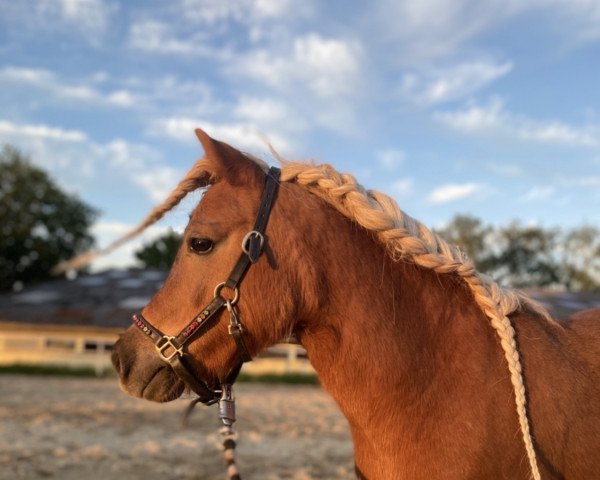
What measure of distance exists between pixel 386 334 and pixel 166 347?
3.08ft

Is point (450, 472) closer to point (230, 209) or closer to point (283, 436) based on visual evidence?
point (230, 209)

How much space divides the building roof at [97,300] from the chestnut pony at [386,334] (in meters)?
22.1

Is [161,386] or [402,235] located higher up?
[402,235]

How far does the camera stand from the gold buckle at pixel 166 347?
2.35 meters

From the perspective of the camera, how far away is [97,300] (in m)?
27.6

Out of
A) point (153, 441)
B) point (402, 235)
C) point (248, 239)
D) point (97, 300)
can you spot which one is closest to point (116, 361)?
point (248, 239)

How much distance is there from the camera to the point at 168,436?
9664mm

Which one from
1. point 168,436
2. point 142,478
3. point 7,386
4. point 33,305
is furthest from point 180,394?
point 33,305

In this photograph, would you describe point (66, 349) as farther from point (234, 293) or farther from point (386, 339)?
point (386, 339)

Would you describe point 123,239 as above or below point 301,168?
below

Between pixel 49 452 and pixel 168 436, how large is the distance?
6.91 ft

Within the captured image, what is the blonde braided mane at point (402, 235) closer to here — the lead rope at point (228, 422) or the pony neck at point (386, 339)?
the pony neck at point (386, 339)

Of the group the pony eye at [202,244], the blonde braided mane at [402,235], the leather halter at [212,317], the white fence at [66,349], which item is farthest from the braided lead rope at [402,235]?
the white fence at [66,349]

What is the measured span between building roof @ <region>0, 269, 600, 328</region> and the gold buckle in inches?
894
